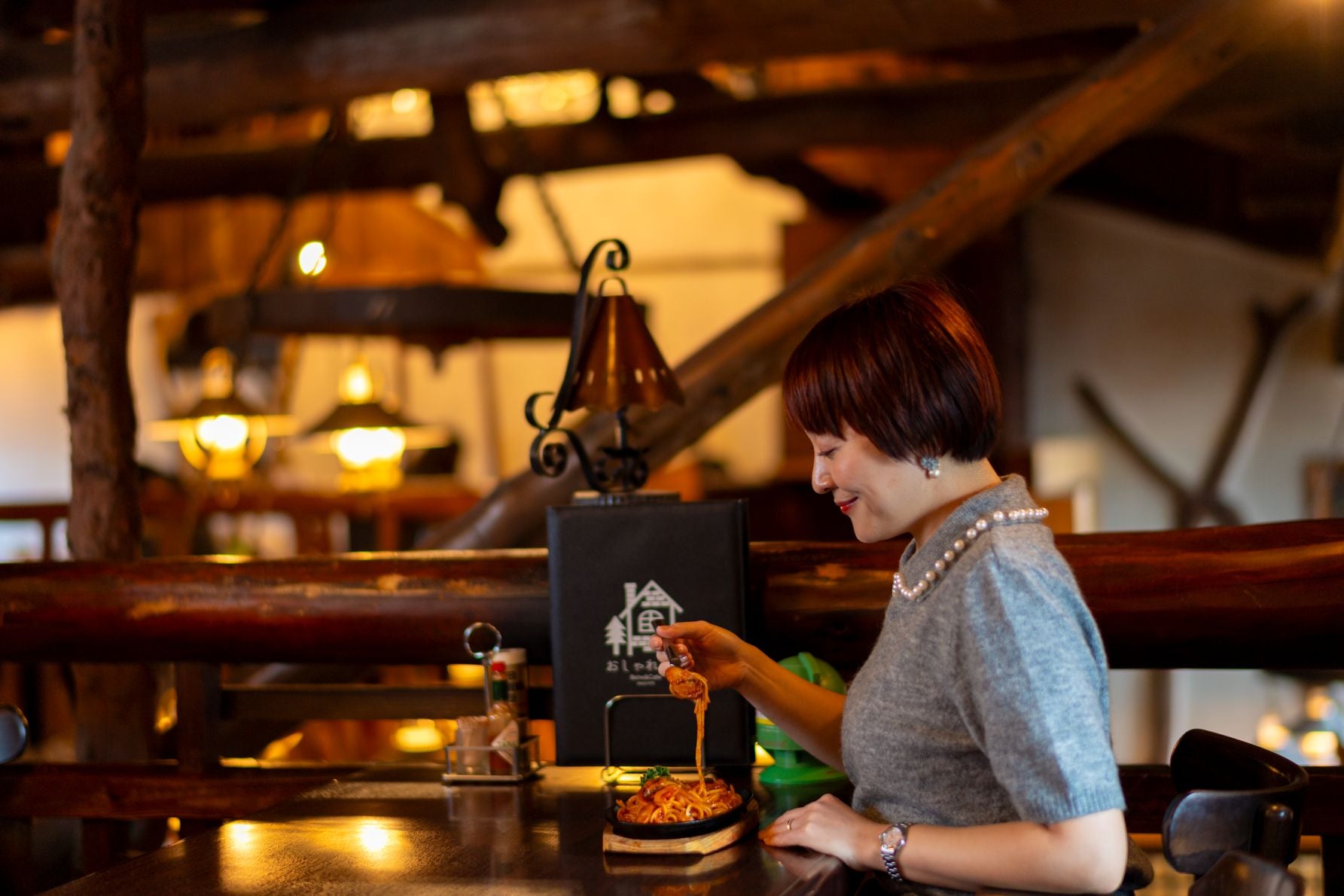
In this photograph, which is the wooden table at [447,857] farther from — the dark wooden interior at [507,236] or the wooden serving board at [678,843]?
the dark wooden interior at [507,236]

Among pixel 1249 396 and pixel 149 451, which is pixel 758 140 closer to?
pixel 1249 396

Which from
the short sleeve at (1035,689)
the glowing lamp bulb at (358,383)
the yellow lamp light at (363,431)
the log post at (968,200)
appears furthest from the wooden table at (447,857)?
the glowing lamp bulb at (358,383)

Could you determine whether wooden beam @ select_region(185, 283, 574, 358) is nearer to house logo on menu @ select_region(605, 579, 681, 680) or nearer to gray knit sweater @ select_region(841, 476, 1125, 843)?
house logo on menu @ select_region(605, 579, 681, 680)

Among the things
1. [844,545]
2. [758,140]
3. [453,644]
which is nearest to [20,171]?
[758,140]

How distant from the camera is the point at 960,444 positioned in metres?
1.51

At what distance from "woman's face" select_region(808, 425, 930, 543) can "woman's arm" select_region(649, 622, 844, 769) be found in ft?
1.16

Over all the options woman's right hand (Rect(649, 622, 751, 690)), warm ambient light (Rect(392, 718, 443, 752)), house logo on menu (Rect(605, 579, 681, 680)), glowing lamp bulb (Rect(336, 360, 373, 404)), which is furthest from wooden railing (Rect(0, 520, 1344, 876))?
warm ambient light (Rect(392, 718, 443, 752))

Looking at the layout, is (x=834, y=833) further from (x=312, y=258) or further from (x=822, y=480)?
(x=312, y=258)

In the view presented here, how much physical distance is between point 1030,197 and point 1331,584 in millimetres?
1480

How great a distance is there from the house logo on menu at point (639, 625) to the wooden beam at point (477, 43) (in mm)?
2079

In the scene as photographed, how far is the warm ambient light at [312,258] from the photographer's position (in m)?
2.07

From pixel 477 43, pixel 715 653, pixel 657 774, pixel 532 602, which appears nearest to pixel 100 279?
pixel 477 43

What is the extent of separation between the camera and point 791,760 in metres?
1.96

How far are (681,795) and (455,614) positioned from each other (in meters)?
0.87
